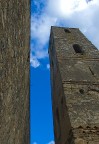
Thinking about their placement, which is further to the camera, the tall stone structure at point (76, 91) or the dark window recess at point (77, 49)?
the dark window recess at point (77, 49)

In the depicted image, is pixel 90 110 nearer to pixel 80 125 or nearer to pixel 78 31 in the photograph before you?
pixel 80 125

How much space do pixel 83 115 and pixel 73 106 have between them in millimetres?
535

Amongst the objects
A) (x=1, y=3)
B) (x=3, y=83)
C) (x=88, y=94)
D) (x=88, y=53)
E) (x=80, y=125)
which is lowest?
(x=3, y=83)

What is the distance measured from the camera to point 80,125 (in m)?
7.38

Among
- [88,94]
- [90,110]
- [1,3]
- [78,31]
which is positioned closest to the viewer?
[1,3]

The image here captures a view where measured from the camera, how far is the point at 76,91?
29.5ft

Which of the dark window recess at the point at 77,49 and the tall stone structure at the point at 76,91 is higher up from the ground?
the dark window recess at the point at 77,49

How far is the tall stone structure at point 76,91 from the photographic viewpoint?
24.2ft

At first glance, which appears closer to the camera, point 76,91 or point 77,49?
point 76,91

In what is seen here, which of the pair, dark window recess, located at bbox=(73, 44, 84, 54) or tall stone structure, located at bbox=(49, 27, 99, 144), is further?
dark window recess, located at bbox=(73, 44, 84, 54)

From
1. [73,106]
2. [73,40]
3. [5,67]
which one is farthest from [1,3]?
[73,40]

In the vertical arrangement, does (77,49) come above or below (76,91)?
above

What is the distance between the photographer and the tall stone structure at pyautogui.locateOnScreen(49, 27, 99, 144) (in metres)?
7.37

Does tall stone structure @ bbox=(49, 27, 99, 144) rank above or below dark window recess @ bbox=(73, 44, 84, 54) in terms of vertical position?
below
